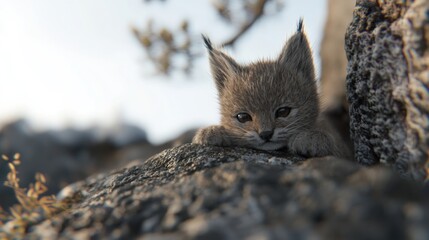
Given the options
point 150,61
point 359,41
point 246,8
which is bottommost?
point 359,41

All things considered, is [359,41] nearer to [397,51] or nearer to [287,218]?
[397,51]

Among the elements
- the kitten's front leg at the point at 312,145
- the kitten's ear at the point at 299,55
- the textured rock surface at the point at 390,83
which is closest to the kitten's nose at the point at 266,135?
the kitten's front leg at the point at 312,145

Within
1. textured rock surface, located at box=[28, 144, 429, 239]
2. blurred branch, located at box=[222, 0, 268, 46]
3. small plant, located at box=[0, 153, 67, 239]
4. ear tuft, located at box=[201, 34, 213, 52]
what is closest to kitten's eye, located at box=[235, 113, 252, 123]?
ear tuft, located at box=[201, 34, 213, 52]

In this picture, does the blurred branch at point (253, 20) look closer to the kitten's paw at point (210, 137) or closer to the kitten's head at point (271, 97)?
the kitten's head at point (271, 97)

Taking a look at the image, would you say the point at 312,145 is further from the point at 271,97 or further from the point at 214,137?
the point at 214,137

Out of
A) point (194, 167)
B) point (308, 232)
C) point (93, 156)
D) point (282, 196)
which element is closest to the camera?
point (308, 232)

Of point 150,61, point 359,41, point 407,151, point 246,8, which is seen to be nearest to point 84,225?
point 407,151

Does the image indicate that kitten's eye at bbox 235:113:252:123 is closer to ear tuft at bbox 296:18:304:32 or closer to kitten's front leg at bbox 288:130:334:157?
kitten's front leg at bbox 288:130:334:157
